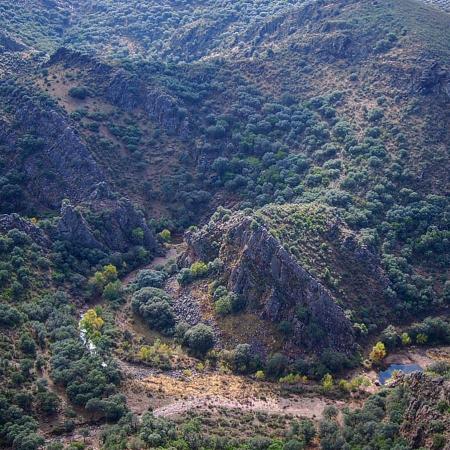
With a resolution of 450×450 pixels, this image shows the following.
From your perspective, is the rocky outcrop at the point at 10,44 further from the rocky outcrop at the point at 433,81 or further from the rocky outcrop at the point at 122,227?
the rocky outcrop at the point at 433,81

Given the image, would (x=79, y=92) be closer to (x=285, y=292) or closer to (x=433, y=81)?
(x=285, y=292)

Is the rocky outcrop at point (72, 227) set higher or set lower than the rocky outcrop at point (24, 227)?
higher

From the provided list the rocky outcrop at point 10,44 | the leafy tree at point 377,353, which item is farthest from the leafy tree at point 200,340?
the rocky outcrop at point 10,44

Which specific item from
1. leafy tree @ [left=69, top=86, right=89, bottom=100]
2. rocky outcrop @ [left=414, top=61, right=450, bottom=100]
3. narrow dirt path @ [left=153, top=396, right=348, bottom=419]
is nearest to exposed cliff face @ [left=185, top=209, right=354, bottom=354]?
narrow dirt path @ [left=153, top=396, right=348, bottom=419]

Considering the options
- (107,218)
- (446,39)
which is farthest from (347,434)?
(446,39)

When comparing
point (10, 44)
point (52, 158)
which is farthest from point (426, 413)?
point (10, 44)

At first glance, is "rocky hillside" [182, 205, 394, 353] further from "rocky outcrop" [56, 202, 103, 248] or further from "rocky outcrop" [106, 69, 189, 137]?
"rocky outcrop" [106, 69, 189, 137]
